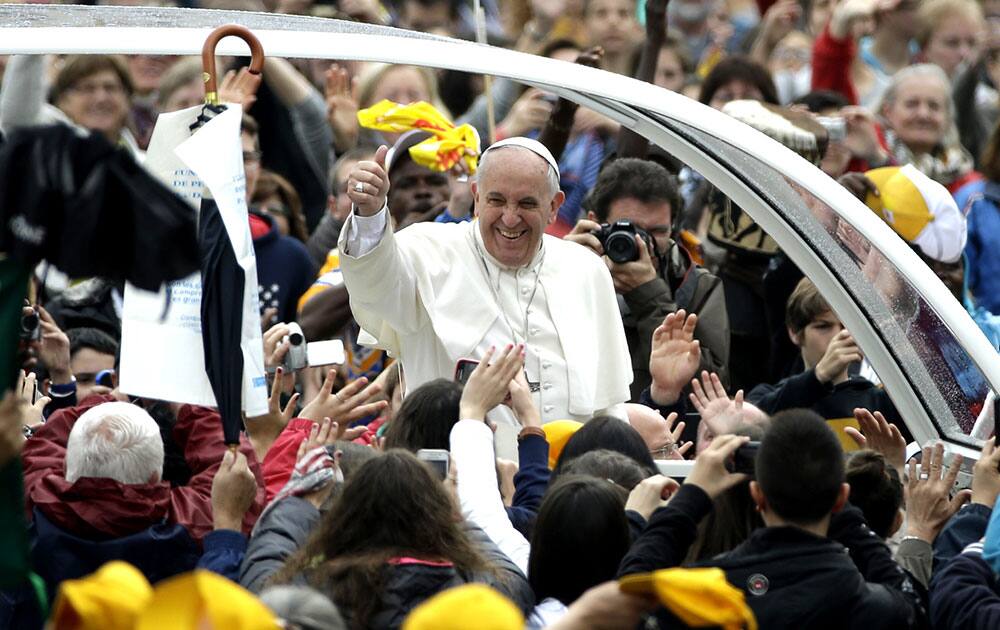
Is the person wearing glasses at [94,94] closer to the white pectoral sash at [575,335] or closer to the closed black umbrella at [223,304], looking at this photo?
the white pectoral sash at [575,335]

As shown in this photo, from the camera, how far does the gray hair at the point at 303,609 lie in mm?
3736

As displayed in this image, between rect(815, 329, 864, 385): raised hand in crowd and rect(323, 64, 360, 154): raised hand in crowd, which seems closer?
rect(815, 329, 864, 385): raised hand in crowd

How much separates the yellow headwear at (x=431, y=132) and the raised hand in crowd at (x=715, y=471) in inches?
129

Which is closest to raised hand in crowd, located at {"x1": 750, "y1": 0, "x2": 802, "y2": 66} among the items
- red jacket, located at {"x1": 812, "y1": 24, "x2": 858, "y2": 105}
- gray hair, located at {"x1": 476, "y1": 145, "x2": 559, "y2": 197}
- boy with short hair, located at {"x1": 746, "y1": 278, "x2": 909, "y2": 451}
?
red jacket, located at {"x1": 812, "y1": 24, "x2": 858, "y2": 105}

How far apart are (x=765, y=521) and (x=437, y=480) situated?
81cm

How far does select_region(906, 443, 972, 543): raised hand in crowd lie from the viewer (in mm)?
5500

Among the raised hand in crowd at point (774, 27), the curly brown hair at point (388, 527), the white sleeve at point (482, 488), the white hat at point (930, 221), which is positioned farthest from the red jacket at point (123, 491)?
the raised hand in crowd at point (774, 27)

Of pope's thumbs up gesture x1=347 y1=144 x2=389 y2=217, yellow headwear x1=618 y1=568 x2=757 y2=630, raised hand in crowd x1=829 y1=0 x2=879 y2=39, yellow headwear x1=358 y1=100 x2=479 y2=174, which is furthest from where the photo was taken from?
raised hand in crowd x1=829 y1=0 x2=879 y2=39

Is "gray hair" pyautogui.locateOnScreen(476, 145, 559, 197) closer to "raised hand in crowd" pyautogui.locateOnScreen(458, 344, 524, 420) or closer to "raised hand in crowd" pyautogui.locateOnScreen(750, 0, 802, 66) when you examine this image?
"raised hand in crowd" pyautogui.locateOnScreen(458, 344, 524, 420)

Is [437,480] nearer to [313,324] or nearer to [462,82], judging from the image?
[313,324]

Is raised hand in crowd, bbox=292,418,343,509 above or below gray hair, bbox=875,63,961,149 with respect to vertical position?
below

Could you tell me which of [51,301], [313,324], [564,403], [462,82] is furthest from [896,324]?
[462,82]

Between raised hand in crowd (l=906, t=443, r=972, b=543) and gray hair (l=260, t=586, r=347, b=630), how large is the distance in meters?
2.26

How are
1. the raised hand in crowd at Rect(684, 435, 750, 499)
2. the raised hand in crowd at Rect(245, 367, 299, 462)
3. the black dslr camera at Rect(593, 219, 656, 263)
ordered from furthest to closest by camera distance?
the black dslr camera at Rect(593, 219, 656, 263) → the raised hand in crowd at Rect(245, 367, 299, 462) → the raised hand in crowd at Rect(684, 435, 750, 499)
